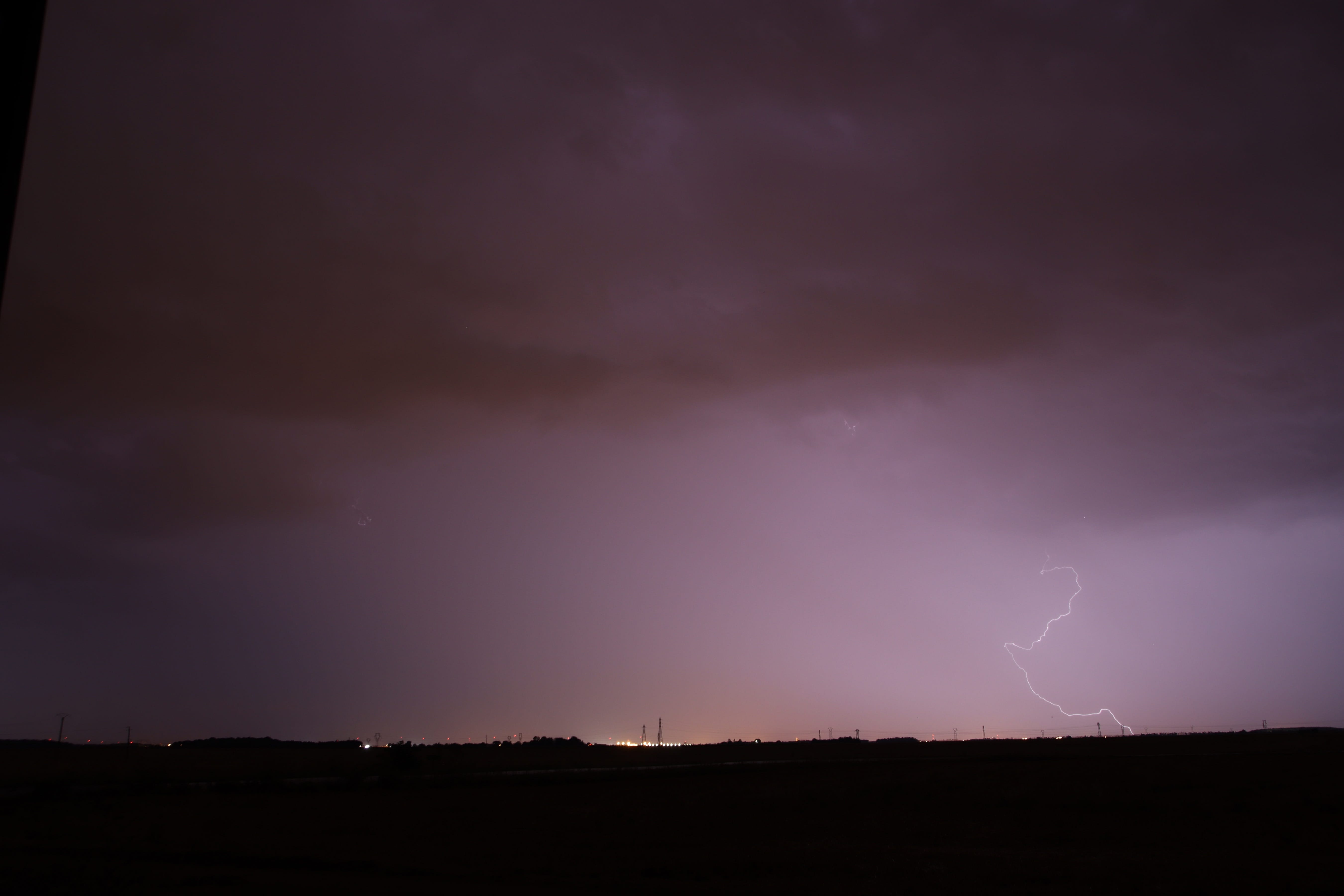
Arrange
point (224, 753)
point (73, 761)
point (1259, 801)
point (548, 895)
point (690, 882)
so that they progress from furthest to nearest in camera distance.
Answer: point (224, 753)
point (73, 761)
point (1259, 801)
point (690, 882)
point (548, 895)

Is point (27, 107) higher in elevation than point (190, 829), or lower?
higher

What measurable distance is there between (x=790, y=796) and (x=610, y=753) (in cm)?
8476

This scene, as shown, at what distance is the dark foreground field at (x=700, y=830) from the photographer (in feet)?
53.4

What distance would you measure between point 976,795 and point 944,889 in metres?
17.8

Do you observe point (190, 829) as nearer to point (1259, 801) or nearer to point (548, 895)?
point (548, 895)

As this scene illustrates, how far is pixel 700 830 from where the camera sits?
24.7 meters

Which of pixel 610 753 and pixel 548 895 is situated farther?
pixel 610 753

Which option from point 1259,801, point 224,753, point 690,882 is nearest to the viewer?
point 690,882

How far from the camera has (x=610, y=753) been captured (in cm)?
11356

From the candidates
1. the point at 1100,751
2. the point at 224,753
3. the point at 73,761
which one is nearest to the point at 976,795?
the point at 1100,751

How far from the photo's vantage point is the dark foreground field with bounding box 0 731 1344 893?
16281 millimetres

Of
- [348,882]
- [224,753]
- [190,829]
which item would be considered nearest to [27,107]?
[348,882]

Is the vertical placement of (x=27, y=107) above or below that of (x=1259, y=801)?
above

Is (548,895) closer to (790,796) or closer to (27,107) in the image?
(27,107)
